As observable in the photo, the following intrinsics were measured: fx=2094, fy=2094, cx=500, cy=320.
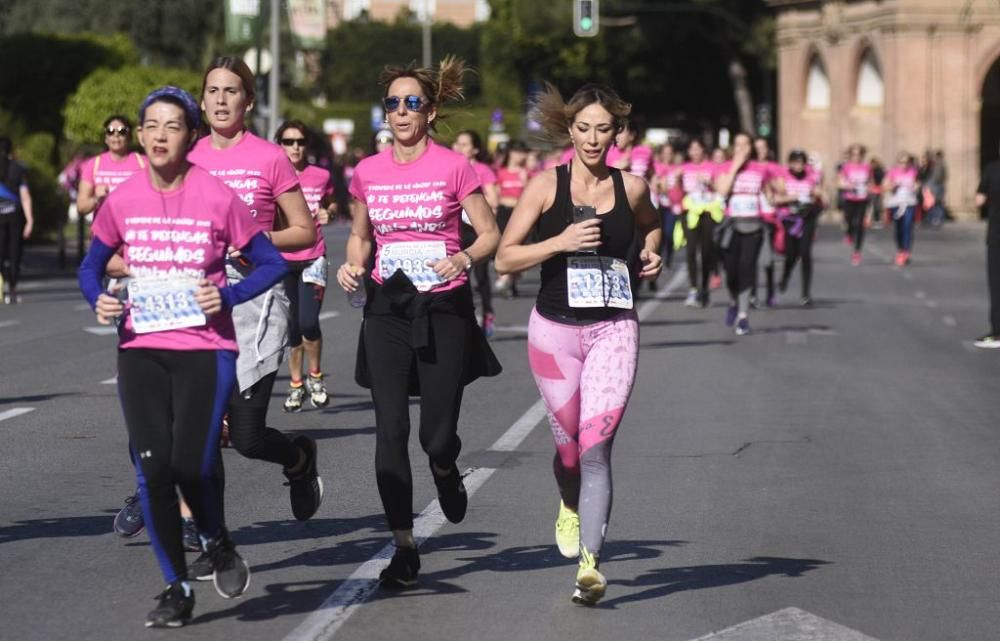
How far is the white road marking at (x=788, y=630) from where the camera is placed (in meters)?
6.66

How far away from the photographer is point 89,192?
14.5 meters

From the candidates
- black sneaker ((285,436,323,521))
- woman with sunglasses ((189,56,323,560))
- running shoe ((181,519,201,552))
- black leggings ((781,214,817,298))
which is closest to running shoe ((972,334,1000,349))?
black leggings ((781,214,817,298))

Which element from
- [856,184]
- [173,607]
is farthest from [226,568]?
[856,184]

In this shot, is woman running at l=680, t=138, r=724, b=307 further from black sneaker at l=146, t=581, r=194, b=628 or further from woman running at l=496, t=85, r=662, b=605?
black sneaker at l=146, t=581, r=194, b=628

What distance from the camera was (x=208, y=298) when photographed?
253 inches

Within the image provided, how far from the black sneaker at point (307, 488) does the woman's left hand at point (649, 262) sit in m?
1.56

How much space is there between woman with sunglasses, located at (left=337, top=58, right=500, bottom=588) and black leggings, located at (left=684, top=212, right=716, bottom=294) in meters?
15.4

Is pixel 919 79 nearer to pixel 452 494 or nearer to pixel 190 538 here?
pixel 452 494

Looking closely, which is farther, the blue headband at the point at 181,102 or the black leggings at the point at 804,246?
the black leggings at the point at 804,246

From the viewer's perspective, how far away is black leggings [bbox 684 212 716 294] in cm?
2305

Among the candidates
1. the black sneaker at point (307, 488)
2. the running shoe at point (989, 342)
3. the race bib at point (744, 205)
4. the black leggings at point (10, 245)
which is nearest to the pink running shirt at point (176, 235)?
the black sneaker at point (307, 488)

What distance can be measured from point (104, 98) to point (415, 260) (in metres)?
34.4

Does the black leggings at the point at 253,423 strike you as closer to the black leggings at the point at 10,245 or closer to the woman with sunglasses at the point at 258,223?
Result: the woman with sunglasses at the point at 258,223

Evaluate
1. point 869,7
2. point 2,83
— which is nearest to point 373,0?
point 869,7
